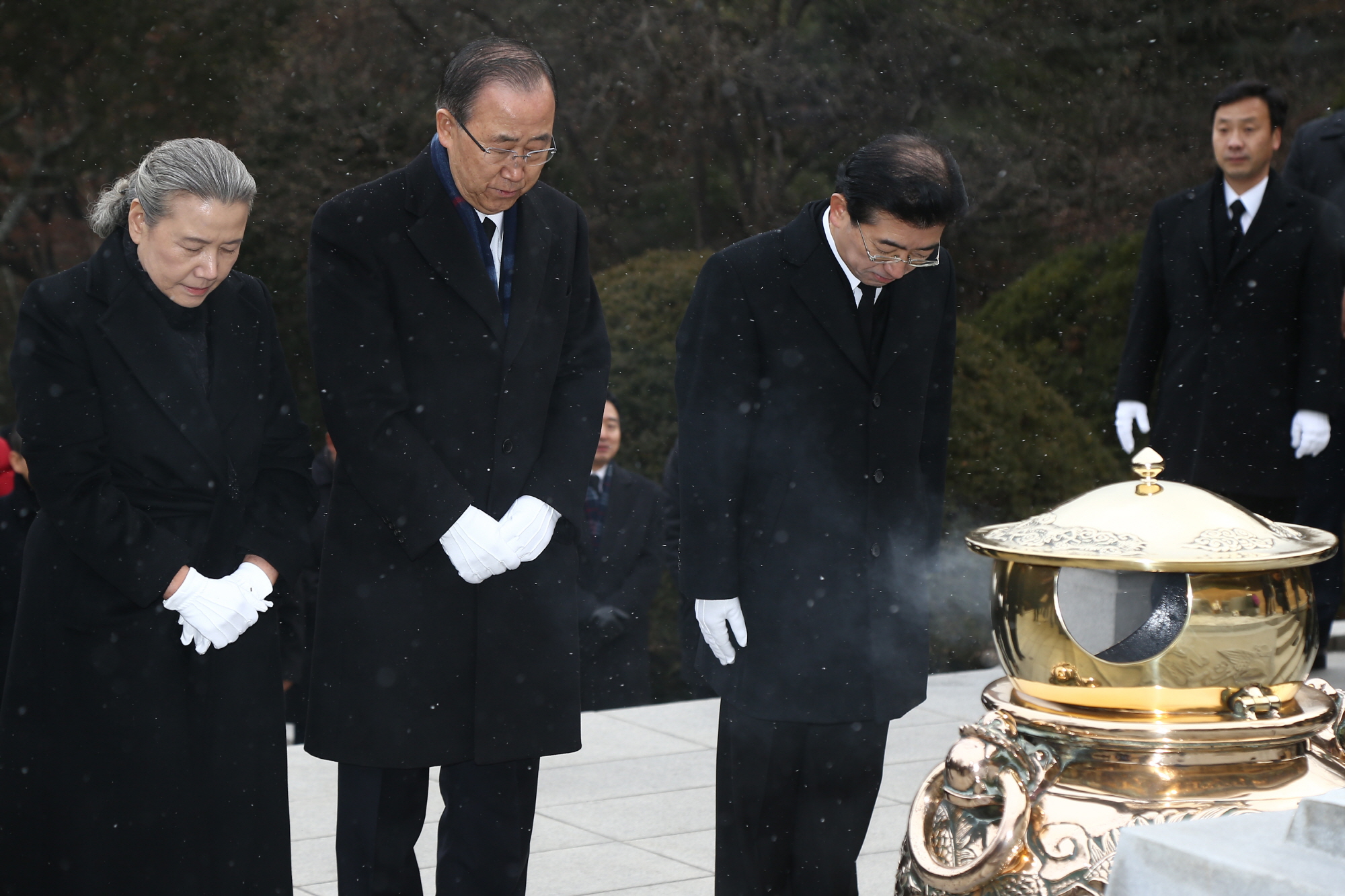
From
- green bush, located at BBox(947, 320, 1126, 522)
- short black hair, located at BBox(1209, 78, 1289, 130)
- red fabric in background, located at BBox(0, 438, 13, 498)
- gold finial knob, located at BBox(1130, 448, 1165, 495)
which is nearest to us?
gold finial knob, located at BBox(1130, 448, 1165, 495)

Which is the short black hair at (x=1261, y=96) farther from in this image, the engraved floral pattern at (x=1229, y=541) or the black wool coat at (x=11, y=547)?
the black wool coat at (x=11, y=547)

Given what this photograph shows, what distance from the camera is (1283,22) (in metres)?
15.2

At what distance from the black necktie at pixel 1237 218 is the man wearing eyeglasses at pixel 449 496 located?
3447mm

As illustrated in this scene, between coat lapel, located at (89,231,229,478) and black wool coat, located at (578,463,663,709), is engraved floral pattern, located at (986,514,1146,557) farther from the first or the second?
black wool coat, located at (578,463,663,709)

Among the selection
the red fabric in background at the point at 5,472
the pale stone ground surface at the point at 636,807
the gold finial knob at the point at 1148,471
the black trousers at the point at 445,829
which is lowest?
the pale stone ground surface at the point at 636,807

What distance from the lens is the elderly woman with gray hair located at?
323cm

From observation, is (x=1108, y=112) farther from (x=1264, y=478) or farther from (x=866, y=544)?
(x=866, y=544)

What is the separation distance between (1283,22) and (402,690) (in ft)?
46.3

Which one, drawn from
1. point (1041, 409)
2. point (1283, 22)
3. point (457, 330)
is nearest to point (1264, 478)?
point (1041, 409)

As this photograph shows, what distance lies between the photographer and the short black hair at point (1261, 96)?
5.89 m

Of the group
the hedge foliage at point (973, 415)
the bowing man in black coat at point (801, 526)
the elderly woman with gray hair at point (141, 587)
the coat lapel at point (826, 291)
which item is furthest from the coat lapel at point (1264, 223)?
the elderly woman with gray hair at point (141, 587)

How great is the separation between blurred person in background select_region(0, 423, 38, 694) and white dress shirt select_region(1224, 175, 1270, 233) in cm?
421

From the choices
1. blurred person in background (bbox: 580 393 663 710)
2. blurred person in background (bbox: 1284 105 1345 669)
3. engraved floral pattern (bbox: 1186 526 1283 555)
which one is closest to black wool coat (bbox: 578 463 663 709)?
blurred person in background (bbox: 580 393 663 710)

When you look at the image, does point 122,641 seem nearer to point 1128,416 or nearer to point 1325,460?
point 1128,416
